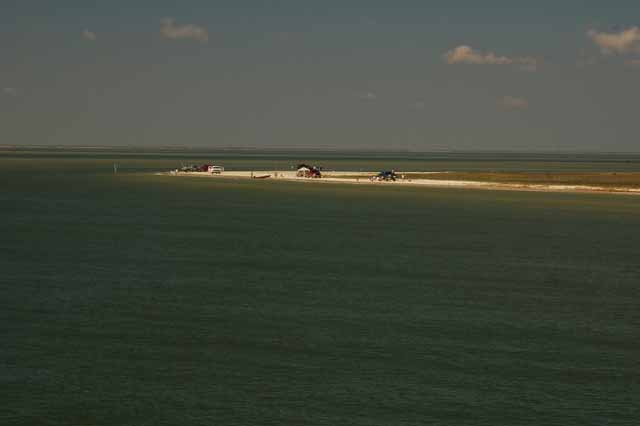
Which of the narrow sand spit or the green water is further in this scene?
the narrow sand spit

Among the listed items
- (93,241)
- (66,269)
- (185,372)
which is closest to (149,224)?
(93,241)

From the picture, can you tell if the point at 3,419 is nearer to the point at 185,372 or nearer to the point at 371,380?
the point at 185,372

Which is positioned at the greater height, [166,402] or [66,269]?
[66,269]

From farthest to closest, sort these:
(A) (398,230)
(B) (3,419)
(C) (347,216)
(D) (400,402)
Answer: (C) (347,216) < (A) (398,230) < (D) (400,402) < (B) (3,419)

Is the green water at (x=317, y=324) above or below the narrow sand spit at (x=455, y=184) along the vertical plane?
below

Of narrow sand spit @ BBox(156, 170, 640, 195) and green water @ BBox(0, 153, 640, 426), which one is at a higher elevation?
narrow sand spit @ BBox(156, 170, 640, 195)

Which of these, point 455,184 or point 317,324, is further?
point 455,184

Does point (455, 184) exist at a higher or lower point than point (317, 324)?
higher

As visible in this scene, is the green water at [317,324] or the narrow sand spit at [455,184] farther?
the narrow sand spit at [455,184]
